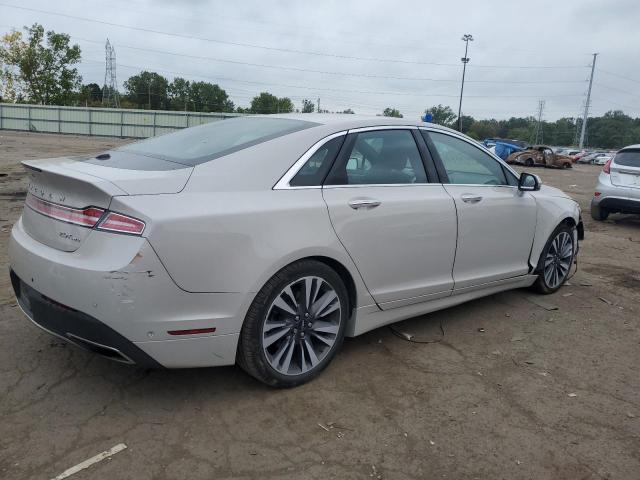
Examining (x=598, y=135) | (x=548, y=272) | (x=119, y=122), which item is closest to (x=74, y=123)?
(x=119, y=122)

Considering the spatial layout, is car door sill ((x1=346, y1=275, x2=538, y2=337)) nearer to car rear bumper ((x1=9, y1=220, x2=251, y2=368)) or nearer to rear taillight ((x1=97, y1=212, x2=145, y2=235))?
car rear bumper ((x1=9, y1=220, x2=251, y2=368))

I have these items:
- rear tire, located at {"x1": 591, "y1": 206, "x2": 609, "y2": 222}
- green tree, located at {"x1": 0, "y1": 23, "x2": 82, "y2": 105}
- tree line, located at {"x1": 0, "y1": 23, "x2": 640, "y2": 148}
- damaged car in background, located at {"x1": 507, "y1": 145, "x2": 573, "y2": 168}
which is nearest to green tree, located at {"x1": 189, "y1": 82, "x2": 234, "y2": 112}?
tree line, located at {"x1": 0, "y1": 23, "x2": 640, "y2": 148}

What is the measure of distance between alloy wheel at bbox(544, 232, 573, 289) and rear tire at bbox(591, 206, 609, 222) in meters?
5.30

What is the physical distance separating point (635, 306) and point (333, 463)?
3.80 m

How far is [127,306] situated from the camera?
2402 millimetres

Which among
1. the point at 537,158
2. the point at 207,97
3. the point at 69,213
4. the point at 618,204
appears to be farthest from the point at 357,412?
the point at 207,97

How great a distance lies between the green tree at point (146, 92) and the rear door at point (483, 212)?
9921cm

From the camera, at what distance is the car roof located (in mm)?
3344

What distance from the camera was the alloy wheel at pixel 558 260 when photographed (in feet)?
16.1

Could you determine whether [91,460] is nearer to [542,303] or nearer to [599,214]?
[542,303]

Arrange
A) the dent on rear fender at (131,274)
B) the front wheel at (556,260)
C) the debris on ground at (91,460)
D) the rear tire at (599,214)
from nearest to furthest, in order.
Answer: the debris on ground at (91,460) < the dent on rear fender at (131,274) < the front wheel at (556,260) < the rear tire at (599,214)

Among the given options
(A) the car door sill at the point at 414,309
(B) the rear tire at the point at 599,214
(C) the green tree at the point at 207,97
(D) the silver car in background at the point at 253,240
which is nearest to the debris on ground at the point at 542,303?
(A) the car door sill at the point at 414,309

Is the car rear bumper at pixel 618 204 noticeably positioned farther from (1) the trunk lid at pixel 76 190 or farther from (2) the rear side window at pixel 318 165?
(1) the trunk lid at pixel 76 190

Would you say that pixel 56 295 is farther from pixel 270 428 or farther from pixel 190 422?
pixel 270 428
